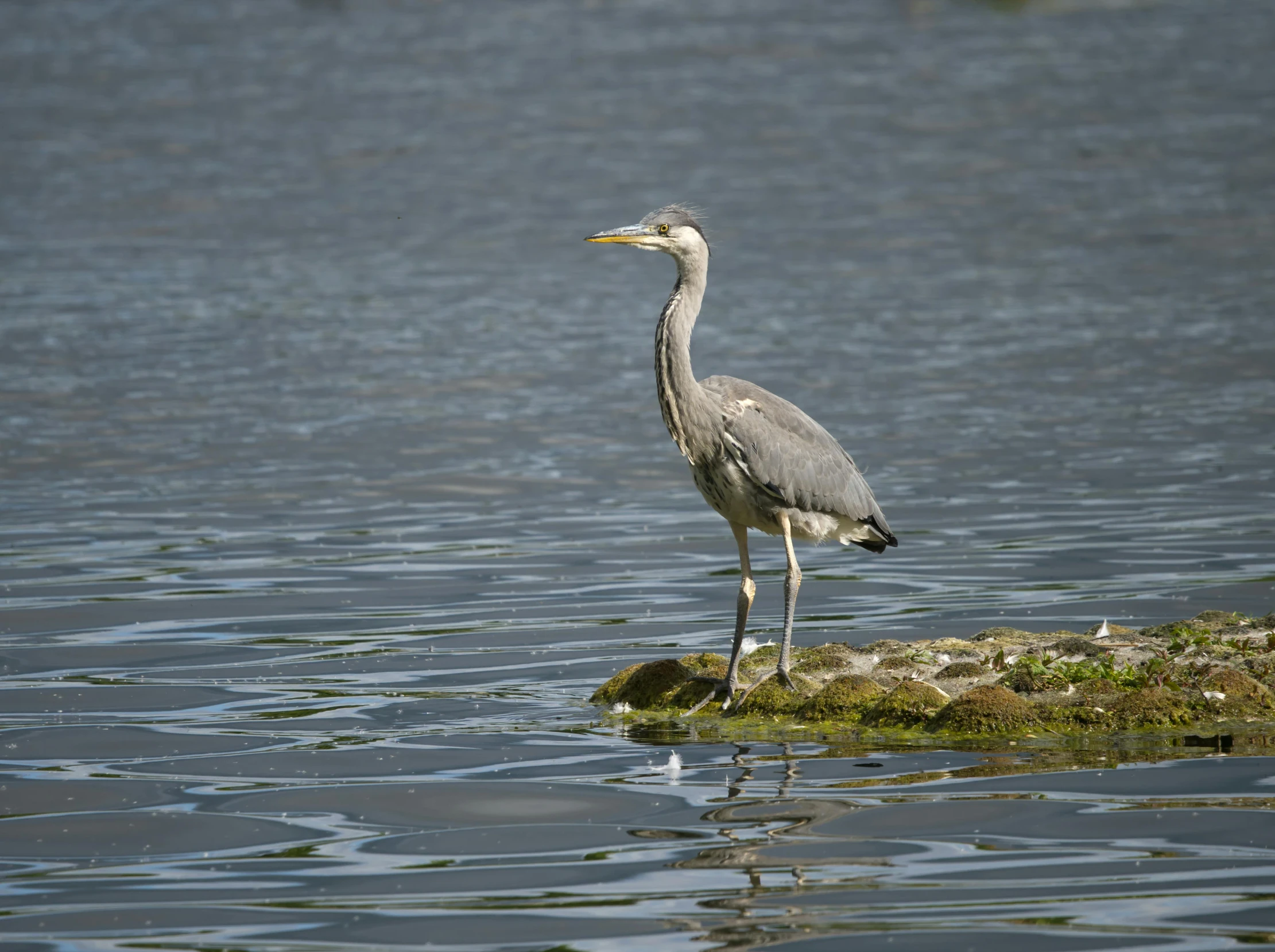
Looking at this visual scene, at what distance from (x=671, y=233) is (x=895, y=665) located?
2.85 m

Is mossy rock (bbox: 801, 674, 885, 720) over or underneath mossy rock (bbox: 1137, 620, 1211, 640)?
underneath

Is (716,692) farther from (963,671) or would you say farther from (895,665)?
(963,671)

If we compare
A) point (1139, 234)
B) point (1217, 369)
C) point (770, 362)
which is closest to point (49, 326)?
point (770, 362)

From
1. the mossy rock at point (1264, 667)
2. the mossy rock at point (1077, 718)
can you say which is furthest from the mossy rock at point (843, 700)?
the mossy rock at point (1264, 667)

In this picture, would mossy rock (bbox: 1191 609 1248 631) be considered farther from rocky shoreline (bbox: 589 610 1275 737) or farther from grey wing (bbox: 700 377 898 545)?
grey wing (bbox: 700 377 898 545)

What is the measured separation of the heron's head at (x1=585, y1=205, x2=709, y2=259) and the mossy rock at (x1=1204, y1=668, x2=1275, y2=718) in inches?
150

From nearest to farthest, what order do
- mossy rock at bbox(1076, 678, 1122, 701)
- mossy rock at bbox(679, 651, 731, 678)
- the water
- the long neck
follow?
1. the water
2. mossy rock at bbox(1076, 678, 1122, 701)
3. the long neck
4. mossy rock at bbox(679, 651, 731, 678)

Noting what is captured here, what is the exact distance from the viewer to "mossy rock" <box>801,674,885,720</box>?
935cm

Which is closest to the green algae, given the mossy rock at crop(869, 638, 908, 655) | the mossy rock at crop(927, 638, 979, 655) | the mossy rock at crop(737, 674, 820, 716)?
the mossy rock at crop(927, 638, 979, 655)

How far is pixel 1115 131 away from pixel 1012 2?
17.5 meters

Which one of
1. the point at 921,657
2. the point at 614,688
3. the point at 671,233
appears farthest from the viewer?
the point at 671,233

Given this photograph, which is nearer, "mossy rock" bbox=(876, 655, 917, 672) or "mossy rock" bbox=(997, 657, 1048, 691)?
"mossy rock" bbox=(997, 657, 1048, 691)

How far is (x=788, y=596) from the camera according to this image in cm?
980

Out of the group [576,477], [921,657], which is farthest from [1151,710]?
[576,477]
